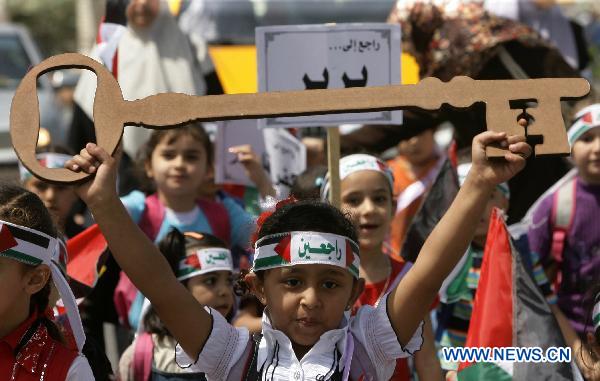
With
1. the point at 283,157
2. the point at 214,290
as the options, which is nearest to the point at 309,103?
the point at 214,290

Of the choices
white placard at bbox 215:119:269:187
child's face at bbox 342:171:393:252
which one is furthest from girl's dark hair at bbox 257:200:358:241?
white placard at bbox 215:119:269:187

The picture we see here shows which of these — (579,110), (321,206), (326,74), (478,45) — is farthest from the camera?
(478,45)

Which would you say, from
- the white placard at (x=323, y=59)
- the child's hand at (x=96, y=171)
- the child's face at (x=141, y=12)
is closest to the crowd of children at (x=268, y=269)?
the child's hand at (x=96, y=171)

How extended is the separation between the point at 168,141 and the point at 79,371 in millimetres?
2480

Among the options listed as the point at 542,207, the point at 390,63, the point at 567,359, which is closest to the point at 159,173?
the point at 390,63

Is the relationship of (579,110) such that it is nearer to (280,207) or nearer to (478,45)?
(478,45)

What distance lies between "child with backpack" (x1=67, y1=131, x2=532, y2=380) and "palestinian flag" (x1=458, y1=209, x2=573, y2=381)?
98 centimetres

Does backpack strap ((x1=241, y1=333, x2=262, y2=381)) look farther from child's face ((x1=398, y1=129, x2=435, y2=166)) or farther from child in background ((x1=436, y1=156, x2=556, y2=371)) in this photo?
child's face ((x1=398, y1=129, x2=435, y2=166))

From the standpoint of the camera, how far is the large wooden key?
3.16 metres

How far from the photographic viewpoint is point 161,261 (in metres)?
3.30

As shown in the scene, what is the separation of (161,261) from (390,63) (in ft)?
6.42

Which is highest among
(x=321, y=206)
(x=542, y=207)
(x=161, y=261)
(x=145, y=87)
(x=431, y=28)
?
(x=431, y=28)

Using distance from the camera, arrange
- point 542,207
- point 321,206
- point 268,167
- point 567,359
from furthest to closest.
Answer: point 268,167 < point 542,207 < point 567,359 < point 321,206

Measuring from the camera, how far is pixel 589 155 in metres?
5.70
